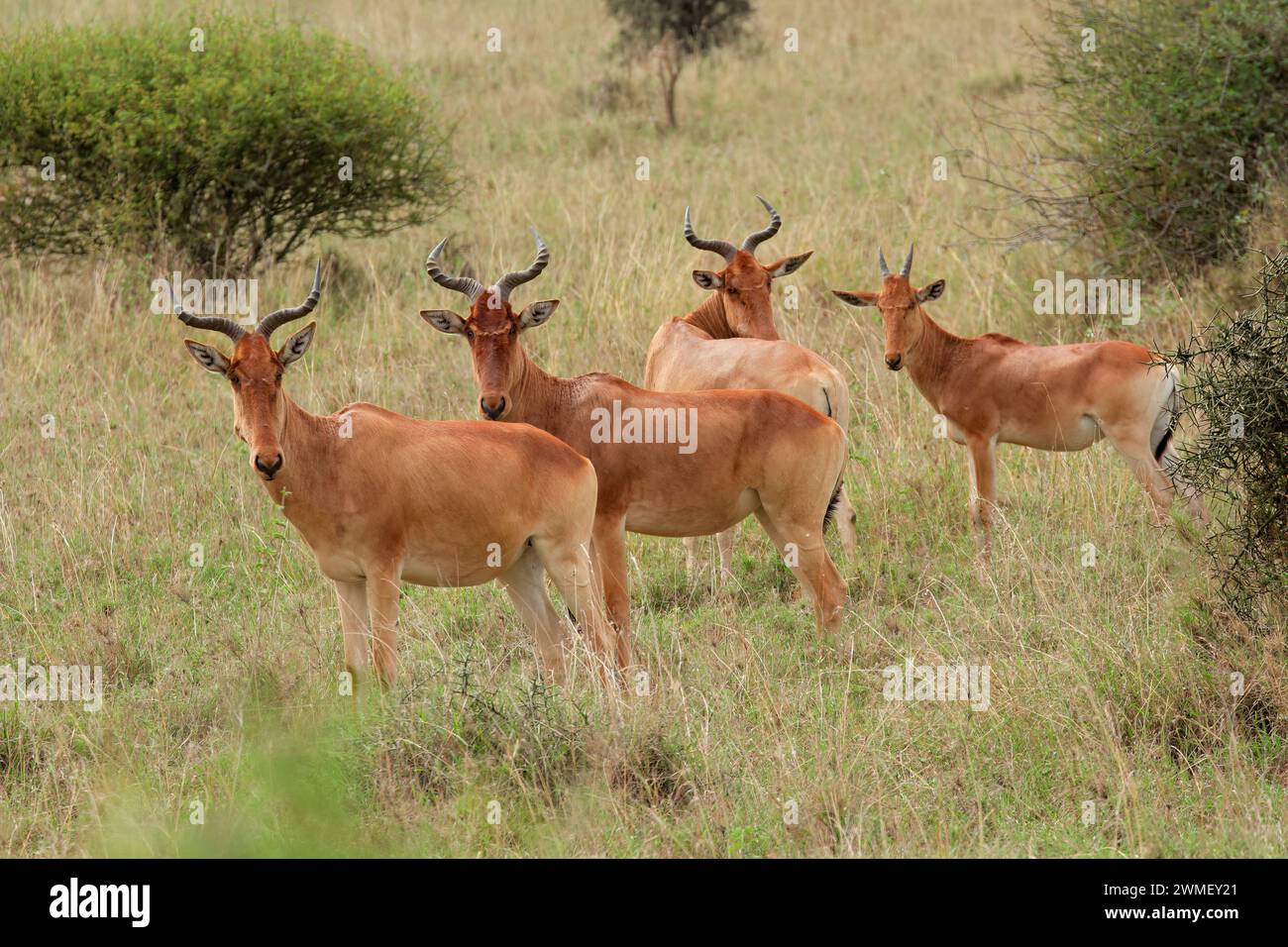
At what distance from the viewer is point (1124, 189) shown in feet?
44.8

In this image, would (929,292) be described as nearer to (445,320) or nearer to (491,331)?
(491,331)

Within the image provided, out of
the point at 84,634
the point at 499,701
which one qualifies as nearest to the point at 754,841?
the point at 499,701

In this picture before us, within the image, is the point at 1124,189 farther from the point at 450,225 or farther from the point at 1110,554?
the point at 450,225

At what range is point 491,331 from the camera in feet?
27.1

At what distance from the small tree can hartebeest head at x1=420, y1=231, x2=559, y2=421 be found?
49.1 feet

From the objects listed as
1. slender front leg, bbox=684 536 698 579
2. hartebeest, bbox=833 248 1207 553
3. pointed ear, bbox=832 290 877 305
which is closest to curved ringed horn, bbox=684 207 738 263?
pointed ear, bbox=832 290 877 305

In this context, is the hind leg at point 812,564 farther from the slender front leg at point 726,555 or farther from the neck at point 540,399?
the neck at point 540,399

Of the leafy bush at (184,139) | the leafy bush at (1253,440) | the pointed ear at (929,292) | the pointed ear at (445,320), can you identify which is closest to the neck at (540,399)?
the pointed ear at (445,320)

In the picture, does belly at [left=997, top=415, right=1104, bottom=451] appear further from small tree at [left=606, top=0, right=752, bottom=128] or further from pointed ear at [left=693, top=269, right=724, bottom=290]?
small tree at [left=606, top=0, right=752, bottom=128]

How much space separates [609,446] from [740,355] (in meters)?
1.92

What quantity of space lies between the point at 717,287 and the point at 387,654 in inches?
189

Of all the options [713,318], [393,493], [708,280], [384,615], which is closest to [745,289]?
[708,280]

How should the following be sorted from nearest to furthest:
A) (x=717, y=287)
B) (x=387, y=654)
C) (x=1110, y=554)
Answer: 1. (x=387, y=654)
2. (x=1110, y=554)
3. (x=717, y=287)

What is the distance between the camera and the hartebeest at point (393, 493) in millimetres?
6863
